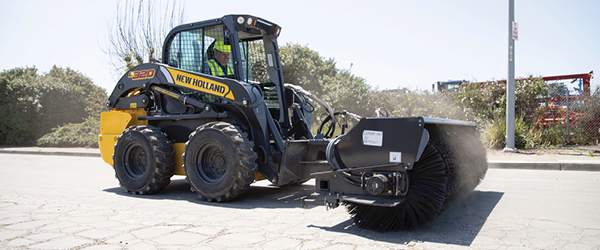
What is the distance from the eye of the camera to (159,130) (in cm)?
628

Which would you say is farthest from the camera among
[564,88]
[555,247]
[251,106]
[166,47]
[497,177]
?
[564,88]

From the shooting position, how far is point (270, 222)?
14.4 feet

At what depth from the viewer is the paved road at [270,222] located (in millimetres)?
3582

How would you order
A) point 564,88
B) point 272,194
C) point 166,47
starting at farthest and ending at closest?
point 564,88
point 166,47
point 272,194

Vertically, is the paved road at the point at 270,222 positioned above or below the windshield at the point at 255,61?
below

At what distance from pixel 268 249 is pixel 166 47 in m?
4.30

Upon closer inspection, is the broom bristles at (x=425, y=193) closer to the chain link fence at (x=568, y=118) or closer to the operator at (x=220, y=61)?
the operator at (x=220, y=61)

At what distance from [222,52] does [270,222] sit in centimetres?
283

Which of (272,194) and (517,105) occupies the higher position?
(517,105)

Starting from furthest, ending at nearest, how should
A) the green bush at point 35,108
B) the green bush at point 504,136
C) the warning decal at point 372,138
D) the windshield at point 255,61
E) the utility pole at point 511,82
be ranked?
the green bush at point 35,108
the green bush at point 504,136
the utility pole at point 511,82
the windshield at point 255,61
the warning decal at point 372,138

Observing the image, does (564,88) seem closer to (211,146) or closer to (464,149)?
(464,149)

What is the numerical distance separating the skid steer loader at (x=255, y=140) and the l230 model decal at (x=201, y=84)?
1 cm

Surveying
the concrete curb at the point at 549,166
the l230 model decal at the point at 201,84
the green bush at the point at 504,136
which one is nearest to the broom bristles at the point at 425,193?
the l230 model decal at the point at 201,84

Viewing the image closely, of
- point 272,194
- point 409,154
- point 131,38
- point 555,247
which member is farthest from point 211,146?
point 131,38
